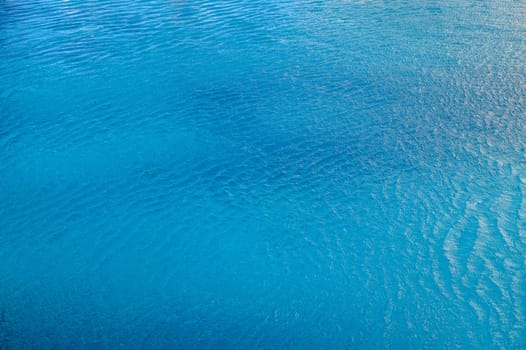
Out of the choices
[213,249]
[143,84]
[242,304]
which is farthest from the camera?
[143,84]

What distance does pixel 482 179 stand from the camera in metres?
6.82

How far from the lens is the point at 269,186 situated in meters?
7.02

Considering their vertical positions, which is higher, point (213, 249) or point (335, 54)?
point (335, 54)

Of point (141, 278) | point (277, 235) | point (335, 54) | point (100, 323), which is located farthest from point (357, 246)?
point (335, 54)

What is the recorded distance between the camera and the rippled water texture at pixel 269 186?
514 centimetres

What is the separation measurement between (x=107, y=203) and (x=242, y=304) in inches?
107

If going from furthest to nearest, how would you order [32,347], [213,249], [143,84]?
[143,84] < [213,249] < [32,347]

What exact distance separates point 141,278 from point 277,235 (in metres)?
1.84

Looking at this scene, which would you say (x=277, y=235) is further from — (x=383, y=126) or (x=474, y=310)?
(x=383, y=126)

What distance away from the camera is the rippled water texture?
5.14m

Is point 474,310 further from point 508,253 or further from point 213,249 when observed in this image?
point 213,249

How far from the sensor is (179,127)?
842 centimetres

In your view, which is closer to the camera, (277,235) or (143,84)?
(277,235)

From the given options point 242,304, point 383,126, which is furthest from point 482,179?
point 242,304
